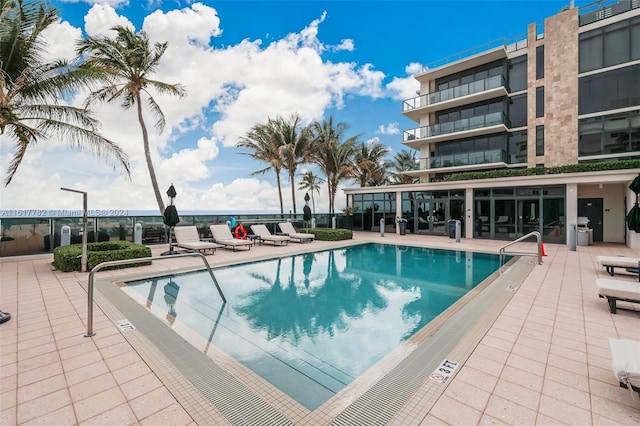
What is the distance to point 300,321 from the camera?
5.36 metres

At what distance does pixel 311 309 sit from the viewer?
6.00 m

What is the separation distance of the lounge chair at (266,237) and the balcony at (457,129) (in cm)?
1456

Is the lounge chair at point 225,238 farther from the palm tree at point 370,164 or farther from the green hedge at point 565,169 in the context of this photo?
the palm tree at point 370,164

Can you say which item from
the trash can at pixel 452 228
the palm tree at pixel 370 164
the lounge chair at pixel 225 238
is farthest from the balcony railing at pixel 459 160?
the lounge chair at pixel 225 238

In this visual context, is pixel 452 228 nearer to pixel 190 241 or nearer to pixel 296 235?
pixel 296 235

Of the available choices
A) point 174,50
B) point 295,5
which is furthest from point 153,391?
point 295,5

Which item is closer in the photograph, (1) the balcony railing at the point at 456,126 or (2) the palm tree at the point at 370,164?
(1) the balcony railing at the point at 456,126

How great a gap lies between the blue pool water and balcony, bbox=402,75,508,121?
49.7 feet

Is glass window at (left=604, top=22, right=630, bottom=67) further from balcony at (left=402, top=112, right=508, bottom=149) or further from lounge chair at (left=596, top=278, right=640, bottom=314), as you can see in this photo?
lounge chair at (left=596, top=278, right=640, bottom=314)

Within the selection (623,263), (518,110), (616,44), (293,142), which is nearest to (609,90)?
(616,44)

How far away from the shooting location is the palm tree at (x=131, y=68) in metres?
13.4

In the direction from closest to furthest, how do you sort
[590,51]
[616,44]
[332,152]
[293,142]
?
[616,44]
[590,51]
[293,142]
[332,152]

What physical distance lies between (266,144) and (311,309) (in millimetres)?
18725

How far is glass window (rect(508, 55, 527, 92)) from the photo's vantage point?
20234 mm
